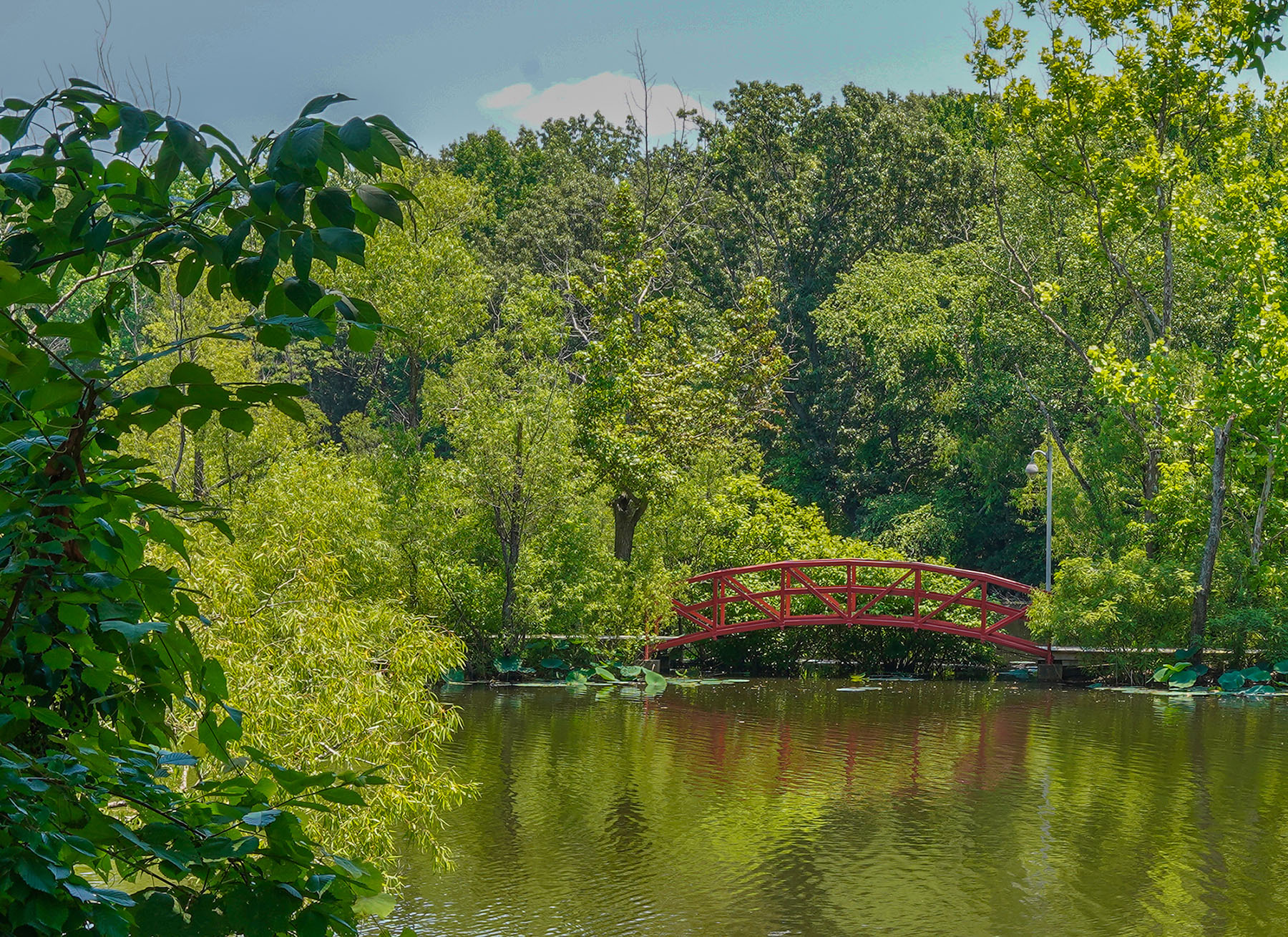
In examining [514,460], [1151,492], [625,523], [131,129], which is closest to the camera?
[131,129]

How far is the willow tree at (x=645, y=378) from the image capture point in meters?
24.7

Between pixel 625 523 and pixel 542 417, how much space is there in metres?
3.85

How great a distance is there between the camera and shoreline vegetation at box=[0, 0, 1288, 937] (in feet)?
6.49

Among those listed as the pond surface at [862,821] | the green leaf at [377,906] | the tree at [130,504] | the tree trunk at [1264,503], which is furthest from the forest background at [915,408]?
the tree at [130,504]

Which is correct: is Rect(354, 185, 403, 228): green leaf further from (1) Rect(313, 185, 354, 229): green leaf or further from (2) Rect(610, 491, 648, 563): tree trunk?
(2) Rect(610, 491, 648, 563): tree trunk

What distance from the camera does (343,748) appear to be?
808 cm

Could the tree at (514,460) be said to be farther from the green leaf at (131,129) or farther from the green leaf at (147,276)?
the green leaf at (131,129)

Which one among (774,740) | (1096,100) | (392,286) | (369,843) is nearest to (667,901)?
(369,843)

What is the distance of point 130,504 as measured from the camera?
80.3 inches

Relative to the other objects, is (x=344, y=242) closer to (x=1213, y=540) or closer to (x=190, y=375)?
(x=190, y=375)

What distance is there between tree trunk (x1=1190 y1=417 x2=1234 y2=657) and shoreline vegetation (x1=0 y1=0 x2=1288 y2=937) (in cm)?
10

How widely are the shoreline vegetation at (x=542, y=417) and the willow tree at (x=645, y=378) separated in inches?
3.9

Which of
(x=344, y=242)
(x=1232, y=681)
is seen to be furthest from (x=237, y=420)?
(x=1232, y=681)

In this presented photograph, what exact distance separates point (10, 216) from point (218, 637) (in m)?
6.00
